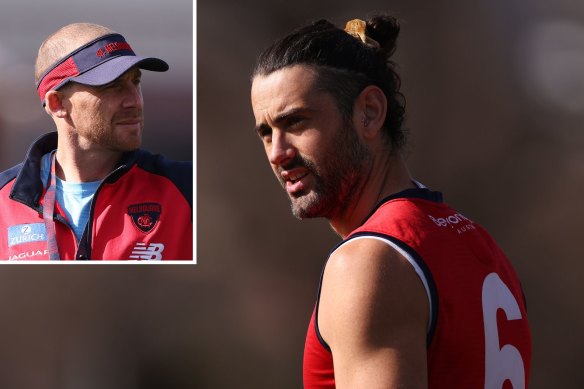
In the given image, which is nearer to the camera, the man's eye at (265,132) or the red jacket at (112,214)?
the man's eye at (265,132)

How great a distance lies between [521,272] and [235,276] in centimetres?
98

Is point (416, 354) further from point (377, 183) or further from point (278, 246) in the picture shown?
point (278, 246)

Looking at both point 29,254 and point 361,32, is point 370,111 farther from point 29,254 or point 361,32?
point 29,254

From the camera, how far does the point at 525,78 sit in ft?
9.02

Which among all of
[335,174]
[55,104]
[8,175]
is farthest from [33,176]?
[335,174]

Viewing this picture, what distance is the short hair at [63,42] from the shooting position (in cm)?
249

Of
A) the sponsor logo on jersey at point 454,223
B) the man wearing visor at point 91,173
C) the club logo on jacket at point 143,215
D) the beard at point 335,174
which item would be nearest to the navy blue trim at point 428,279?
the sponsor logo on jersey at point 454,223

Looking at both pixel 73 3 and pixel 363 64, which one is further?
pixel 73 3

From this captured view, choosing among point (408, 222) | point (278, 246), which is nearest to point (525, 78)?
point (278, 246)

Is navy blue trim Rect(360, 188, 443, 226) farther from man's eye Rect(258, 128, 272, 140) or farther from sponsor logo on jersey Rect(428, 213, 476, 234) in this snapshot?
man's eye Rect(258, 128, 272, 140)

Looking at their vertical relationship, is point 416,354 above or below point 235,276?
above

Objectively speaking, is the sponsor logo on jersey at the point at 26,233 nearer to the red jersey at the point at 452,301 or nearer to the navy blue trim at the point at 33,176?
the navy blue trim at the point at 33,176

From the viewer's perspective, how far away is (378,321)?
979 mm

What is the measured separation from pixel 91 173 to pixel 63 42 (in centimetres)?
42
